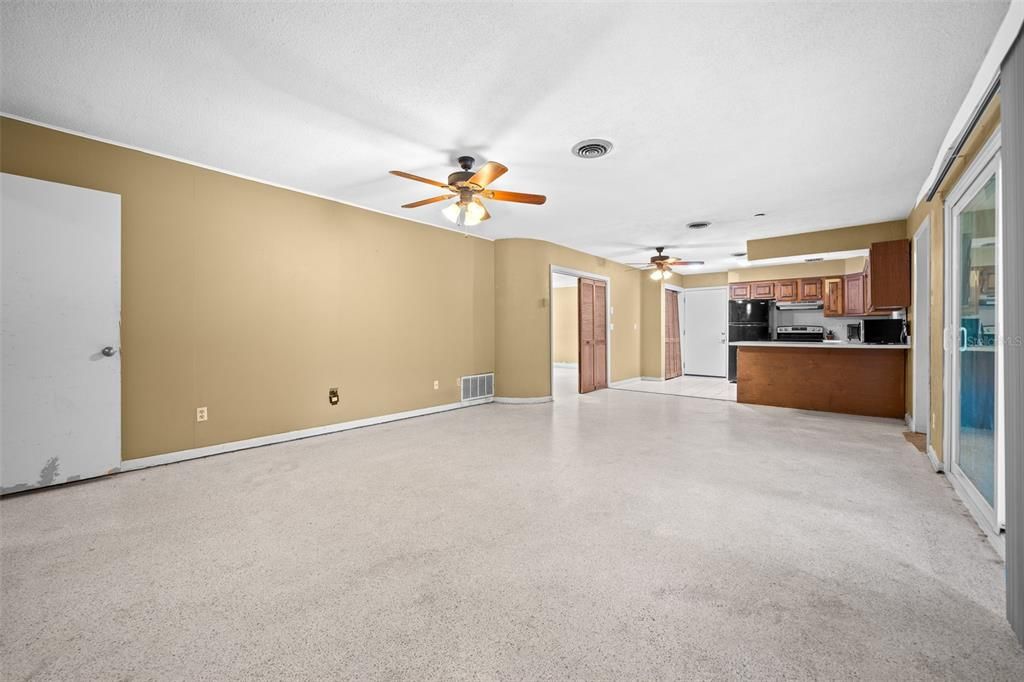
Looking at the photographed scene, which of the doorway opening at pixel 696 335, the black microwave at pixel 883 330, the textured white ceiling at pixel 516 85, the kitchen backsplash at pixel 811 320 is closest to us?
the textured white ceiling at pixel 516 85

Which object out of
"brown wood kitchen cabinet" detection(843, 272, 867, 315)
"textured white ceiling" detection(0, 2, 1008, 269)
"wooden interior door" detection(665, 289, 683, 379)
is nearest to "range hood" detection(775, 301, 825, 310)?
"brown wood kitchen cabinet" detection(843, 272, 867, 315)

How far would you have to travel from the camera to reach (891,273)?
4863 mm

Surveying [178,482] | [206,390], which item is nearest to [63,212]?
[206,390]

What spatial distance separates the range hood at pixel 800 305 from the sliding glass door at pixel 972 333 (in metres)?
5.40

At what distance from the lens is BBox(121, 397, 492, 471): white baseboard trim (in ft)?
11.3

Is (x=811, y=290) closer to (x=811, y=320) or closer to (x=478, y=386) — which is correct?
(x=811, y=320)

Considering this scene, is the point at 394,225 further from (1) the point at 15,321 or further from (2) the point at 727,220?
(2) the point at 727,220

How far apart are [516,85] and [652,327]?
7579 millimetres

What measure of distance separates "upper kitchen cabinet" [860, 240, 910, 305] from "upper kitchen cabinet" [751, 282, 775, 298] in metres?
3.54

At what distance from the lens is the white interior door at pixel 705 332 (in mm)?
9812

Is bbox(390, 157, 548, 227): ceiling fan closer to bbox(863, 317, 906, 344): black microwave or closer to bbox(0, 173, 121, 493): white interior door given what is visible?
bbox(0, 173, 121, 493): white interior door

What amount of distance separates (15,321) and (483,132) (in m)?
3.37

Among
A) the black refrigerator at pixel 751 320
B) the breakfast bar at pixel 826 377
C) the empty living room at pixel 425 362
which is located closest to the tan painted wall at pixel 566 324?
the black refrigerator at pixel 751 320

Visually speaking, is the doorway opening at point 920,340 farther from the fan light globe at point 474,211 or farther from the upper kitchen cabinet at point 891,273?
the fan light globe at point 474,211
